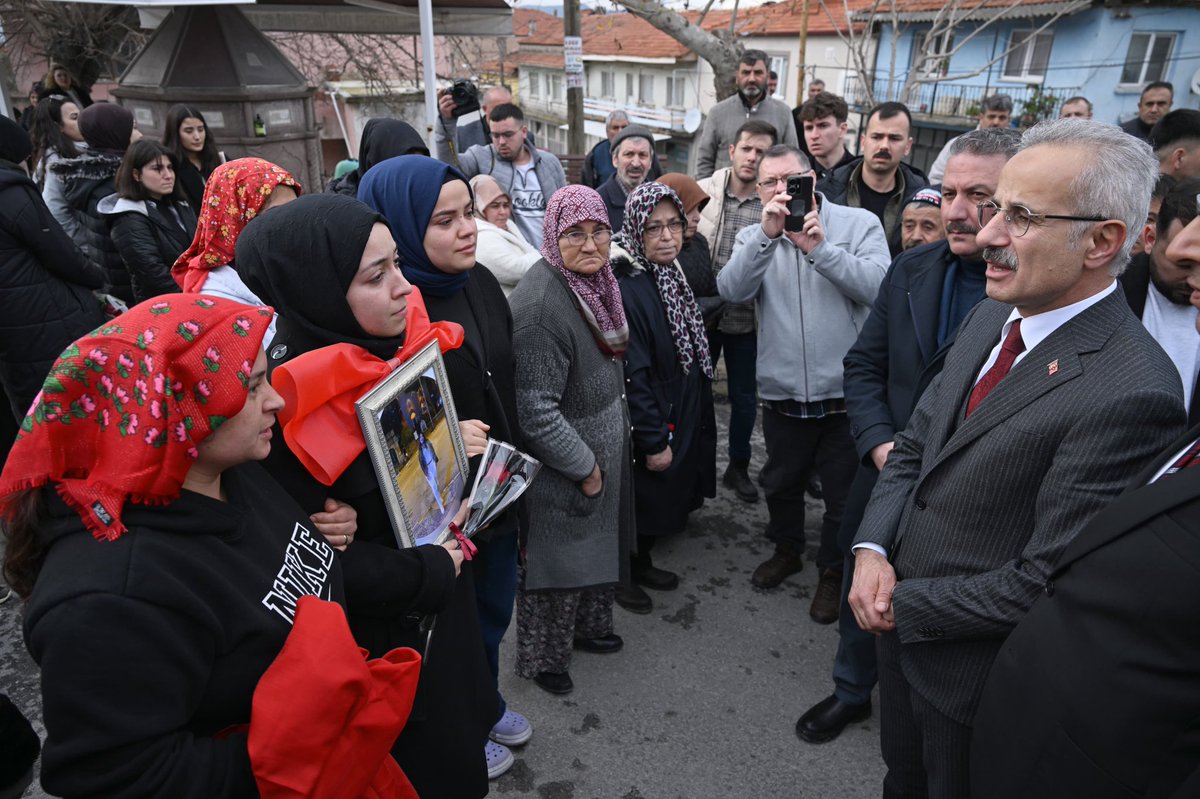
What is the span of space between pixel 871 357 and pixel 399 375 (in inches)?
71.5

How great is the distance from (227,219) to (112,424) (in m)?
1.87

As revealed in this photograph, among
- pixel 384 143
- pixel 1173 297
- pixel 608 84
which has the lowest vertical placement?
pixel 1173 297

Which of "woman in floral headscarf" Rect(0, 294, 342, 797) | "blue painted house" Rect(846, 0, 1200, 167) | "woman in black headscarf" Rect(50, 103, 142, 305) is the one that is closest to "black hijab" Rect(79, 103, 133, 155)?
"woman in black headscarf" Rect(50, 103, 142, 305)

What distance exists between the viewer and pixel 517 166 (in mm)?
5320

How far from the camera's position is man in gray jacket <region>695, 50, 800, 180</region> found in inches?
222

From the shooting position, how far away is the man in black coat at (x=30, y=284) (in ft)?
10.7

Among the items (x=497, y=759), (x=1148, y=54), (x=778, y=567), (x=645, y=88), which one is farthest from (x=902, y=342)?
(x=645, y=88)

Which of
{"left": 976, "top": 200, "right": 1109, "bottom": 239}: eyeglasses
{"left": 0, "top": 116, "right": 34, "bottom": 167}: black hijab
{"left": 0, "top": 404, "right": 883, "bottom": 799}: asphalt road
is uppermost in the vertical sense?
{"left": 0, "top": 116, "right": 34, "bottom": 167}: black hijab

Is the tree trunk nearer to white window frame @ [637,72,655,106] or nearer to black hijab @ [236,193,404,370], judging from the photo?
black hijab @ [236,193,404,370]

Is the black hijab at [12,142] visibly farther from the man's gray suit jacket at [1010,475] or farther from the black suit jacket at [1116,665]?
the black suit jacket at [1116,665]

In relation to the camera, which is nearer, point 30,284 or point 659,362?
point 659,362

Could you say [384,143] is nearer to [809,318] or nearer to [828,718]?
[809,318]

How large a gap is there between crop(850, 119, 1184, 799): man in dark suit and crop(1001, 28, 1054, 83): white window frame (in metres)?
22.5

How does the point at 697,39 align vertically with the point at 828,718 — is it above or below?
above
